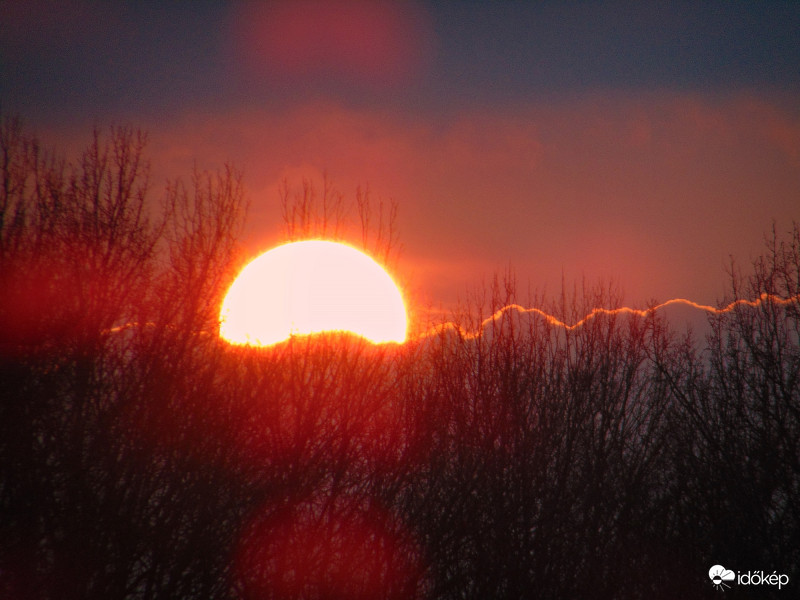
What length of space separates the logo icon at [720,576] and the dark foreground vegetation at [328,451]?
12.3 inches

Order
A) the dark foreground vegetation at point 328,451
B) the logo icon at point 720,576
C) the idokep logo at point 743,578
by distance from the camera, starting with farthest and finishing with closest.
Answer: the logo icon at point 720,576 → the idokep logo at point 743,578 → the dark foreground vegetation at point 328,451

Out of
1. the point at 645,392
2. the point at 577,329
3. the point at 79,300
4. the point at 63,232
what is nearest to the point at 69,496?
the point at 79,300

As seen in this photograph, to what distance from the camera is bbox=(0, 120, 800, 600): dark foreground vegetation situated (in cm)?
906

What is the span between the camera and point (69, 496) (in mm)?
8961

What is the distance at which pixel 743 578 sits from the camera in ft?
52.3

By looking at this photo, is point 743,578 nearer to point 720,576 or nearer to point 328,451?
point 720,576

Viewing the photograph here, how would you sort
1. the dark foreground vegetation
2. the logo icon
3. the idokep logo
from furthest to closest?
the logo icon, the idokep logo, the dark foreground vegetation

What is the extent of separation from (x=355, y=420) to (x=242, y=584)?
132 inches

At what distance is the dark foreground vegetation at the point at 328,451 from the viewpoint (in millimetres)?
9062

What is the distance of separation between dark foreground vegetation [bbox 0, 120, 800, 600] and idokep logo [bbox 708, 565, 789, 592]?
0.20 metres

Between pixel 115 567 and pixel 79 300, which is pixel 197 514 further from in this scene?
pixel 79 300

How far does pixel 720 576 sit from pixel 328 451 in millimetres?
10456

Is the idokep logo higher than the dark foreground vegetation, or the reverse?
the dark foreground vegetation

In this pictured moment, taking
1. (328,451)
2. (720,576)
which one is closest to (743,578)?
(720,576)
